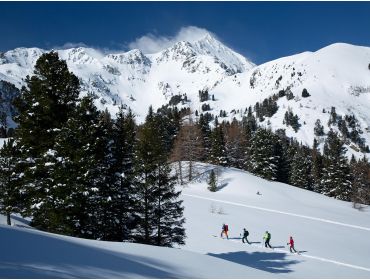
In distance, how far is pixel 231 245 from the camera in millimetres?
29250

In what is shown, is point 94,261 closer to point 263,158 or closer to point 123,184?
point 123,184

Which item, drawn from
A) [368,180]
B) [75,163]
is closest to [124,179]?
[75,163]

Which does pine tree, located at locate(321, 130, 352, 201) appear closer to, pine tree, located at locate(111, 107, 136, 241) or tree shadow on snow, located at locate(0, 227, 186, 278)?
pine tree, located at locate(111, 107, 136, 241)

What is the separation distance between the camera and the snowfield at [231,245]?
9.92 meters

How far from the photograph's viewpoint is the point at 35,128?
19.4 meters

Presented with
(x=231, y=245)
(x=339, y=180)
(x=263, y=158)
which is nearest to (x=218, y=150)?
(x=263, y=158)

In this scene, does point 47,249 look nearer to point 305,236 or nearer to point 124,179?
point 124,179

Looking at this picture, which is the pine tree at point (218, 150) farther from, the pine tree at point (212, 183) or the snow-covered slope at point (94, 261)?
the snow-covered slope at point (94, 261)

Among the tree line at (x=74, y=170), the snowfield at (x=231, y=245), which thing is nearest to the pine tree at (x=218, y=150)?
the snowfield at (x=231, y=245)

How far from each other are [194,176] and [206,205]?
49.6 feet

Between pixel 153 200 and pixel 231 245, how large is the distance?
8.90m

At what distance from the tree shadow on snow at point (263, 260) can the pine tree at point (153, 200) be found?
413 cm

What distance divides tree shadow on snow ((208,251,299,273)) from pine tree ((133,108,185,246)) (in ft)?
13.5

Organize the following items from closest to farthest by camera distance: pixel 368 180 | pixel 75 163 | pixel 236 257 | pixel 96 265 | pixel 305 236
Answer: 1. pixel 96 265
2. pixel 75 163
3. pixel 236 257
4. pixel 305 236
5. pixel 368 180
